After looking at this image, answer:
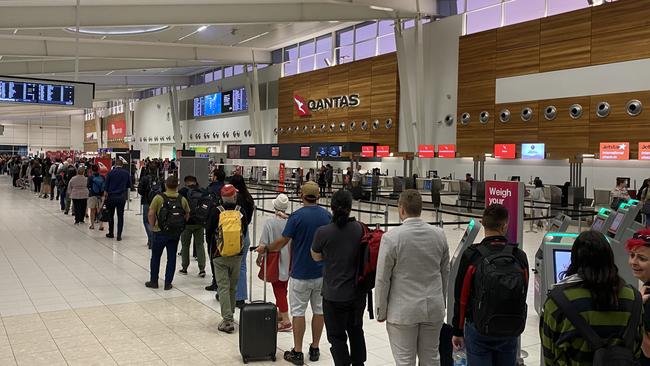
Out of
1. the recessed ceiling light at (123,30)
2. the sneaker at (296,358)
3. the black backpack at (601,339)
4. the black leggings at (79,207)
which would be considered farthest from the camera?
the recessed ceiling light at (123,30)

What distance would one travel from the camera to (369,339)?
5.59 m

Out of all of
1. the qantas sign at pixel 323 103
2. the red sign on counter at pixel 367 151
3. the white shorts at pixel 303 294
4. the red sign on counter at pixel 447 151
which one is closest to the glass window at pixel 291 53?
the qantas sign at pixel 323 103

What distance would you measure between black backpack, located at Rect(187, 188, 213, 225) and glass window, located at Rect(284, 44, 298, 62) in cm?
2628

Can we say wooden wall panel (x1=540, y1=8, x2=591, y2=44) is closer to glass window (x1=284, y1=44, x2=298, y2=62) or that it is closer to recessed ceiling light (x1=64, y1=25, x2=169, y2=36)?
recessed ceiling light (x1=64, y1=25, x2=169, y2=36)

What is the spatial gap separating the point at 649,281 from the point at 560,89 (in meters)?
17.8

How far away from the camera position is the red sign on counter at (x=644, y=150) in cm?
1581

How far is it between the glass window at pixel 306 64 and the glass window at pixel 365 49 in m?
4.31

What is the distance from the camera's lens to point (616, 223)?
5.35m

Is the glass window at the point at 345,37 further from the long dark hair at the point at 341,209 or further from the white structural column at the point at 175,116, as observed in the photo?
the long dark hair at the point at 341,209

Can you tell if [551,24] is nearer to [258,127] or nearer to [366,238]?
[366,238]

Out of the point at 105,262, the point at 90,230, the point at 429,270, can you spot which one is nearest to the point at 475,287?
the point at 429,270

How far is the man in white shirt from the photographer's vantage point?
11.3ft

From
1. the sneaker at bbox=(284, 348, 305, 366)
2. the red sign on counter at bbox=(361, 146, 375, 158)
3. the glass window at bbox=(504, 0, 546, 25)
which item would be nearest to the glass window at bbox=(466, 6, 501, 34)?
the glass window at bbox=(504, 0, 546, 25)

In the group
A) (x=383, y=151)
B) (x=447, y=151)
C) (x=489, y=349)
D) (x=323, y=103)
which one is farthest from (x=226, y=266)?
(x=323, y=103)
